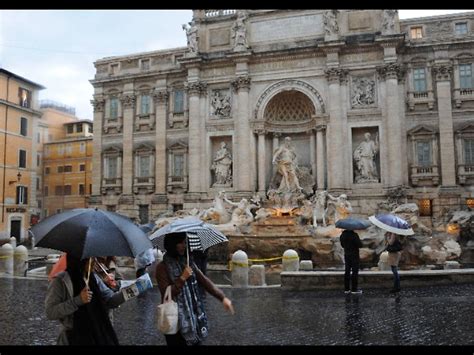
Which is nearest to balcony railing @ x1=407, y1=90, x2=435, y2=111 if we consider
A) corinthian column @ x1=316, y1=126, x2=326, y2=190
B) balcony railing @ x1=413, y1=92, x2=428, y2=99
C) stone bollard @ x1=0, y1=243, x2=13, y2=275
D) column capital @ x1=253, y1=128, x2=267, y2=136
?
balcony railing @ x1=413, y1=92, x2=428, y2=99

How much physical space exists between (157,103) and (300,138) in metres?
10.3

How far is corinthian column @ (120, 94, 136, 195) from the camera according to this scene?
32.6 metres

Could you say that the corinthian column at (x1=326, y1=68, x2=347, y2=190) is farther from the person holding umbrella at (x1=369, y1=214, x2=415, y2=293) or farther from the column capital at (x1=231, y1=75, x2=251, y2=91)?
the person holding umbrella at (x1=369, y1=214, x2=415, y2=293)

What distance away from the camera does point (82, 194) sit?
46781 mm

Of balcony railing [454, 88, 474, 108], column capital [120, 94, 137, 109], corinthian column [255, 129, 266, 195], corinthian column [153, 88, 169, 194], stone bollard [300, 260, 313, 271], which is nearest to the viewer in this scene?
stone bollard [300, 260, 313, 271]

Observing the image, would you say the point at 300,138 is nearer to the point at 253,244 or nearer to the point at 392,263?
the point at 253,244

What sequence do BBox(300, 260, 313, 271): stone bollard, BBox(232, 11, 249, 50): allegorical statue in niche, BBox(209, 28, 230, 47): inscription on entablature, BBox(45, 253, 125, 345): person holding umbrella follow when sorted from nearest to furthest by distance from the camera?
BBox(45, 253, 125, 345): person holding umbrella < BBox(300, 260, 313, 271): stone bollard < BBox(232, 11, 249, 50): allegorical statue in niche < BBox(209, 28, 230, 47): inscription on entablature

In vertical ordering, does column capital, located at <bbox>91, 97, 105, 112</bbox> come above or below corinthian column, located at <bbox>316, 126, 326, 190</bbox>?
above

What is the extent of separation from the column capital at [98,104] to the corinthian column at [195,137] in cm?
770

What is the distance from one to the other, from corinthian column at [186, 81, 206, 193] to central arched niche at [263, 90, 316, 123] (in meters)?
4.50

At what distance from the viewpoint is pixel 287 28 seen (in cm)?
2894

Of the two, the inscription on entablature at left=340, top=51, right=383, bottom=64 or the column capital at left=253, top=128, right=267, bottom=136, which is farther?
the column capital at left=253, top=128, right=267, bottom=136

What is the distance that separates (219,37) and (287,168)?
10.2 metres

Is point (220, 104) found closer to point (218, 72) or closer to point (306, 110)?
point (218, 72)
